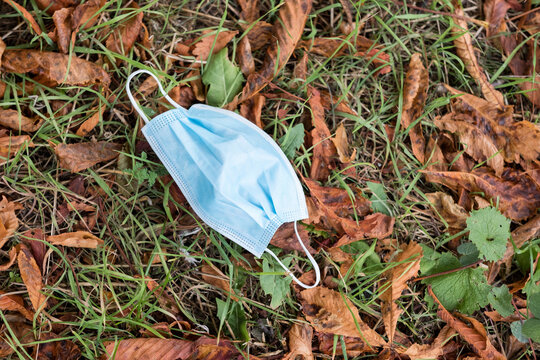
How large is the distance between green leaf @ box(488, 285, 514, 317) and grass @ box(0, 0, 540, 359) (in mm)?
112

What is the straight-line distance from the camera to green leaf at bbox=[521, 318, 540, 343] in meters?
1.79

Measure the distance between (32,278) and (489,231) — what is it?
1763mm

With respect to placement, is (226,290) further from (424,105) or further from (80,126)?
(424,105)

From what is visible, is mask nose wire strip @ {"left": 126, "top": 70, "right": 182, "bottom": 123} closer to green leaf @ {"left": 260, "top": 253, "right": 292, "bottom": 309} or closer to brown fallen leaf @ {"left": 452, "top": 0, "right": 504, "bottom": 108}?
green leaf @ {"left": 260, "top": 253, "right": 292, "bottom": 309}

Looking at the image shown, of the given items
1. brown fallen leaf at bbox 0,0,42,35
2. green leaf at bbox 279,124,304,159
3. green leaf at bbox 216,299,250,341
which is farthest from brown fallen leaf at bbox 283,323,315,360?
brown fallen leaf at bbox 0,0,42,35

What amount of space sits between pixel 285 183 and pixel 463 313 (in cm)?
93

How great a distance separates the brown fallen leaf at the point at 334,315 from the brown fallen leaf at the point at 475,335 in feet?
0.96

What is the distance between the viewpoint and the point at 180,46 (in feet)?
5.92

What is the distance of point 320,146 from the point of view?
185 cm

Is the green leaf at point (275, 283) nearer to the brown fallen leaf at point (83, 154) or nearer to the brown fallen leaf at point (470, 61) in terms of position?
the brown fallen leaf at point (83, 154)

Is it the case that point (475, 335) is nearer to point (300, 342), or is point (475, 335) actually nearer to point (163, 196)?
point (300, 342)

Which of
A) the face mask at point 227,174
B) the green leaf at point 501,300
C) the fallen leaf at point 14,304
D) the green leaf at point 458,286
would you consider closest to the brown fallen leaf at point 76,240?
the fallen leaf at point 14,304

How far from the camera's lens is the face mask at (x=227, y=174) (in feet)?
5.42

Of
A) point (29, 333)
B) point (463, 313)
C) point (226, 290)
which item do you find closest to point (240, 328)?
point (226, 290)
